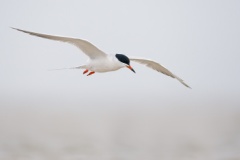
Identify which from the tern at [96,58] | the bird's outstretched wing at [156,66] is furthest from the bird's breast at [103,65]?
the bird's outstretched wing at [156,66]

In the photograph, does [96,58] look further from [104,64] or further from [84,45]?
[84,45]

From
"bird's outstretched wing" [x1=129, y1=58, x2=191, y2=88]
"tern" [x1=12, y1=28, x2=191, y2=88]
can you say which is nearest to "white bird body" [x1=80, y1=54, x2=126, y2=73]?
"tern" [x1=12, y1=28, x2=191, y2=88]

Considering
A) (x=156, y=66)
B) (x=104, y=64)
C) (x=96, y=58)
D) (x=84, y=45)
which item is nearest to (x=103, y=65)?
(x=104, y=64)

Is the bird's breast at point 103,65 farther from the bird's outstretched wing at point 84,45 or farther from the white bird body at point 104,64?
the bird's outstretched wing at point 84,45

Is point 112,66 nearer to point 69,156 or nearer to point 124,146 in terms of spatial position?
point 69,156

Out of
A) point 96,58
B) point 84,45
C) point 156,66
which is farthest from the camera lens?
point 156,66

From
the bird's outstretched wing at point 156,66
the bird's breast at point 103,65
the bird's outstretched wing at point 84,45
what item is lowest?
the bird's breast at point 103,65

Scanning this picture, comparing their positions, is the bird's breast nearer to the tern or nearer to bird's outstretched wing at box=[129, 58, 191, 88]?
the tern

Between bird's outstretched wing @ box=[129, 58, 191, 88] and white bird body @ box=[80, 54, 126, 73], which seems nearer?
white bird body @ box=[80, 54, 126, 73]

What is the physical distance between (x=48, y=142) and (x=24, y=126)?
907 centimetres

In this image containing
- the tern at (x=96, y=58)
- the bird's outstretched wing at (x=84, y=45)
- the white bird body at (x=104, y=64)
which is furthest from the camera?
the white bird body at (x=104, y=64)

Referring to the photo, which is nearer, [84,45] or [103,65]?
[84,45]

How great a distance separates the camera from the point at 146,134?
3422 cm

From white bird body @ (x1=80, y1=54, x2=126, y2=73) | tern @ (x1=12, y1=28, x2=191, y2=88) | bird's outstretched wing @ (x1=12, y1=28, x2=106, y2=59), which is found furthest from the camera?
white bird body @ (x1=80, y1=54, x2=126, y2=73)
